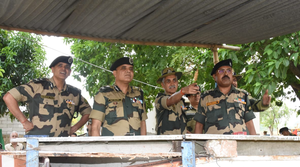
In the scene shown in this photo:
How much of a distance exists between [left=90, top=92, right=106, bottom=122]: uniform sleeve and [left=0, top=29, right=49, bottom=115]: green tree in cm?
541

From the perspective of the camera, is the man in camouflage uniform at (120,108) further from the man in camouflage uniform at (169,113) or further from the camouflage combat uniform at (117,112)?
the man in camouflage uniform at (169,113)

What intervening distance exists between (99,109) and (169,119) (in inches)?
47.3

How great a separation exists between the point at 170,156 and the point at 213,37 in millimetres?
2986

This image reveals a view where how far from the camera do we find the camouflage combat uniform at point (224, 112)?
3428 mm

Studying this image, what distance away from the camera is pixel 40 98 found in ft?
11.6

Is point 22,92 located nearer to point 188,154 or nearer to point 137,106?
point 137,106

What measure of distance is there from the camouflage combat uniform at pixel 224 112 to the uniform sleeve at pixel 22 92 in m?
2.07

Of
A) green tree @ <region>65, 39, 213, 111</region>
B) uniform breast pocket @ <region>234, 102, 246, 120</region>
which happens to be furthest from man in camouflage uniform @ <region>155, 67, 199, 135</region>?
green tree @ <region>65, 39, 213, 111</region>

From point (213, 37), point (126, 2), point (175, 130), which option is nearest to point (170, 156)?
point (126, 2)

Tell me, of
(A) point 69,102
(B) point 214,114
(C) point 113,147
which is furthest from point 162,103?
(C) point 113,147

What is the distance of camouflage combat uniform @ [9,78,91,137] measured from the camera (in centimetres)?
346

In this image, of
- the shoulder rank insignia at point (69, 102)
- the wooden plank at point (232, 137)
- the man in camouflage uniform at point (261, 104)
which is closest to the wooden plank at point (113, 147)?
the wooden plank at point (232, 137)

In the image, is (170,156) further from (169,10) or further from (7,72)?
(7,72)

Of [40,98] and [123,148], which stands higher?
[40,98]
